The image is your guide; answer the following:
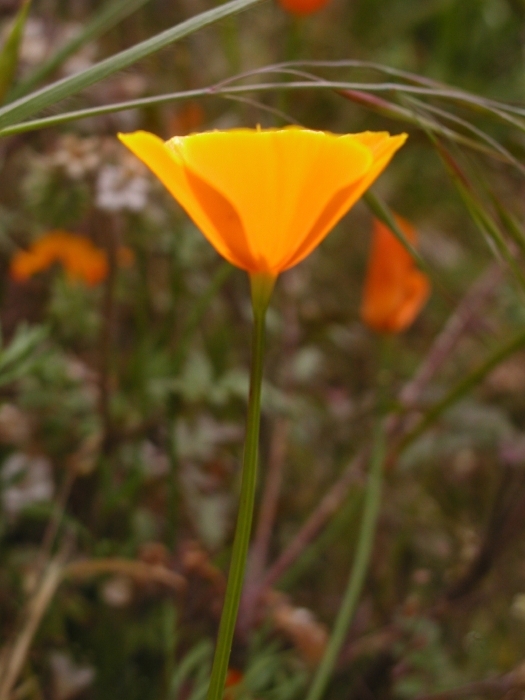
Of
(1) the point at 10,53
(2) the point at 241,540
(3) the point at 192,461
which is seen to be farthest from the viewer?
(3) the point at 192,461

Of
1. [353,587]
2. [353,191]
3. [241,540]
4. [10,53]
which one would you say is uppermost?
[10,53]

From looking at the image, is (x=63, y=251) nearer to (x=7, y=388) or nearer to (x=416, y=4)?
(x=7, y=388)

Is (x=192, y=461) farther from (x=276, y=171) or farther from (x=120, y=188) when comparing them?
(x=276, y=171)

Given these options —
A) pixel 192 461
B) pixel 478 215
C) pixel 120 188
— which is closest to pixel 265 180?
pixel 478 215

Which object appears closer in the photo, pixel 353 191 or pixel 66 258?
pixel 353 191

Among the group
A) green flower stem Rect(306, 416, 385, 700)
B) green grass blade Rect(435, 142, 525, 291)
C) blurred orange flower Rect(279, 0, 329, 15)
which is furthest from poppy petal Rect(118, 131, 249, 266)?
blurred orange flower Rect(279, 0, 329, 15)

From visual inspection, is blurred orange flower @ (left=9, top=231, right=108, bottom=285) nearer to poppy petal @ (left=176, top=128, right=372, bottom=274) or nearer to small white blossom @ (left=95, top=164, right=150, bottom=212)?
small white blossom @ (left=95, top=164, right=150, bottom=212)

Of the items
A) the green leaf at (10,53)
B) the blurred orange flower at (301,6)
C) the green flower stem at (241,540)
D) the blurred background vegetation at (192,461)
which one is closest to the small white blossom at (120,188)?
the blurred background vegetation at (192,461)
